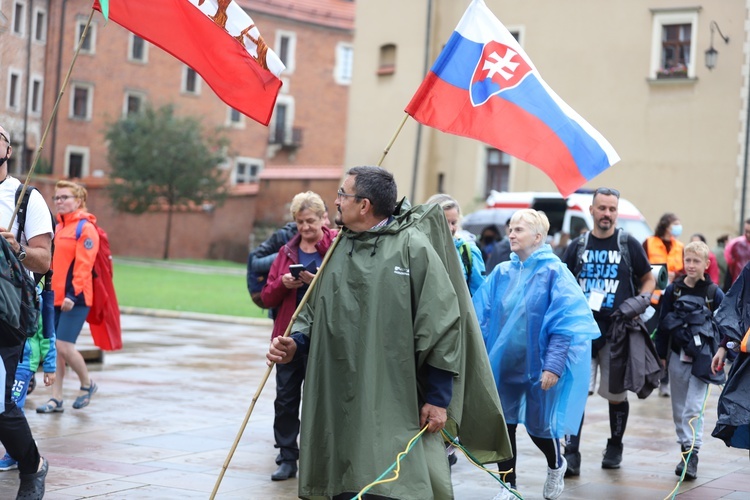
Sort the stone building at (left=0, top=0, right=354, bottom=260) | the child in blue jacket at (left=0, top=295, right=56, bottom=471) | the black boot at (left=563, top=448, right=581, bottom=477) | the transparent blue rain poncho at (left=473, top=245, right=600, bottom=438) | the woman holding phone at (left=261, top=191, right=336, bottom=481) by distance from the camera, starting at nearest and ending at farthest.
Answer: the child in blue jacket at (left=0, top=295, right=56, bottom=471)
the transparent blue rain poncho at (left=473, top=245, right=600, bottom=438)
the woman holding phone at (left=261, top=191, right=336, bottom=481)
the black boot at (left=563, top=448, right=581, bottom=477)
the stone building at (left=0, top=0, right=354, bottom=260)

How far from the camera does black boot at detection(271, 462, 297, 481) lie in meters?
7.48

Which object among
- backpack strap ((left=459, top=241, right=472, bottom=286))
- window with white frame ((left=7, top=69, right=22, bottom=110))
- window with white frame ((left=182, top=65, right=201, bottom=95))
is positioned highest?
window with white frame ((left=182, top=65, right=201, bottom=95))

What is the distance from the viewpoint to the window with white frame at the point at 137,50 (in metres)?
57.6

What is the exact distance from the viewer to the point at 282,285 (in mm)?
7695

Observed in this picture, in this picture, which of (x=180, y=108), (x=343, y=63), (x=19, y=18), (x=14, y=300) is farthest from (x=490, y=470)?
(x=343, y=63)

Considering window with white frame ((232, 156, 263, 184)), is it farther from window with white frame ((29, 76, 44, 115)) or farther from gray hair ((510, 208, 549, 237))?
gray hair ((510, 208, 549, 237))

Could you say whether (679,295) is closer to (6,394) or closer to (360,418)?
(360,418)

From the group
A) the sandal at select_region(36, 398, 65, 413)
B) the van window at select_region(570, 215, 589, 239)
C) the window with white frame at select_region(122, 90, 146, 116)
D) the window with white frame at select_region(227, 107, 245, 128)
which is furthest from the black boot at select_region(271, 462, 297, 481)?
the window with white frame at select_region(227, 107, 245, 128)

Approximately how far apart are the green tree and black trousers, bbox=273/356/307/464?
147 feet

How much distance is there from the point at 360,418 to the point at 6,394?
189 cm

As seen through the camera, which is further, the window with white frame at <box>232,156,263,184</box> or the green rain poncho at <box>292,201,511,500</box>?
the window with white frame at <box>232,156,263,184</box>

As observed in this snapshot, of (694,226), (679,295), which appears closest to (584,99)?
(694,226)

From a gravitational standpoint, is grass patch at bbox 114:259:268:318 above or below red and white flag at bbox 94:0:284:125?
below

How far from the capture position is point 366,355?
16.8ft
